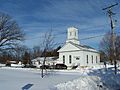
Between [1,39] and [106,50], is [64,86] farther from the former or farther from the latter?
[106,50]

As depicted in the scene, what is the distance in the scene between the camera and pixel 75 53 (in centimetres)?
7331

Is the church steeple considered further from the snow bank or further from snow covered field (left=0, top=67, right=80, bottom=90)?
the snow bank

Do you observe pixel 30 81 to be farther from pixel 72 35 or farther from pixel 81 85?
pixel 72 35

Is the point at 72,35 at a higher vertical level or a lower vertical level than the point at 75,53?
higher

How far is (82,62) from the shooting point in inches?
2822

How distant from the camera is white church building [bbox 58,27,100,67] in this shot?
72.2 metres

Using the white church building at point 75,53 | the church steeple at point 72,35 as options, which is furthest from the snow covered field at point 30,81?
the church steeple at point 72,35

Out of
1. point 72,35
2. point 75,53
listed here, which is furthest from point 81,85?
point 72,35

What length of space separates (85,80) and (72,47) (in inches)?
2258

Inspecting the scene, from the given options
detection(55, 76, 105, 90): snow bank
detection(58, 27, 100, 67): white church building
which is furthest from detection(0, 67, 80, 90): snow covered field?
detection(58, 27, 100, 67): white church building

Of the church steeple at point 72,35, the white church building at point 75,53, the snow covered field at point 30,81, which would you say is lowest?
the snow covered field at point 30,81

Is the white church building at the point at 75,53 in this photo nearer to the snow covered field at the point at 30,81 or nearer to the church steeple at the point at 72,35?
the church steeple at the point at 72,35

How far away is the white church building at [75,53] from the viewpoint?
237ft

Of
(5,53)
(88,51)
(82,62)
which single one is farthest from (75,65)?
(5,53)
